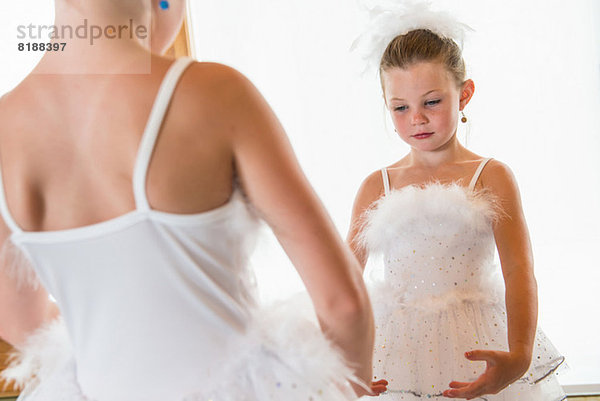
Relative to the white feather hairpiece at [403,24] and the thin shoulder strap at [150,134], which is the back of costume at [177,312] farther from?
the white feather hairpiece at [403,24]

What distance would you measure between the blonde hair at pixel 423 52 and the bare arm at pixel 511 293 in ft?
0.78

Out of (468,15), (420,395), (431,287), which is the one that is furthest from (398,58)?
(468,15)

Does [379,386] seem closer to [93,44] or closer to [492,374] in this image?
[492,374]

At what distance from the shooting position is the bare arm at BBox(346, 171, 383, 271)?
4.44ft

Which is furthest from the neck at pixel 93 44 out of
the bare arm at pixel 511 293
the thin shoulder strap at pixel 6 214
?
the bare arm at pixel 511 293

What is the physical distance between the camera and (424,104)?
1.30 meters

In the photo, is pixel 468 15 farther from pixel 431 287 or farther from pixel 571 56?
pixel 431 287

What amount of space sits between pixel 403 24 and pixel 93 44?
0.99 meters

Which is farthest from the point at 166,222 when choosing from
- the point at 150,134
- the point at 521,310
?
the point at 521,310

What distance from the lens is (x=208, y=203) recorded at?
1.91 feet

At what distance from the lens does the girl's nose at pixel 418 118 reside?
4.23ft

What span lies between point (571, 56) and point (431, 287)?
1579 millimetres

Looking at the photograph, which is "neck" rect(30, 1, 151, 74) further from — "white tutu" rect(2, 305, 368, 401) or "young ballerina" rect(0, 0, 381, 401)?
"white tutu" rect(2, 305, 368, 401)

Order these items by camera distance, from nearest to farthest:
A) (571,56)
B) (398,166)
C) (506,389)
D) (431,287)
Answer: (506,389)
(431,287)
(398,166)
(571,56)
